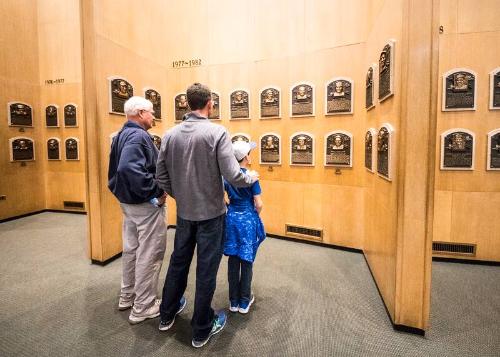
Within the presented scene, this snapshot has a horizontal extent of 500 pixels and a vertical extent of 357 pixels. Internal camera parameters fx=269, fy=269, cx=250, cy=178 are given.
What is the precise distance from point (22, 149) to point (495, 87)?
8.06 metres

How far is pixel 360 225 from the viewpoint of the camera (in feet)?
12.7

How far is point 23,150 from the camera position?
5.63m

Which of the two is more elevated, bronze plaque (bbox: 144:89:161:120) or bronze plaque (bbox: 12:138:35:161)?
bronze plaque (bbox: 144:89:161:120)

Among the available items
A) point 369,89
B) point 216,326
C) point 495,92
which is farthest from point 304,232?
point 495,92

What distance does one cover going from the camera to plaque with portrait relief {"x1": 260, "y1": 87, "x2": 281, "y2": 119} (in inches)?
165

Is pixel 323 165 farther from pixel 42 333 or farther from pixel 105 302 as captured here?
pixel 42 333

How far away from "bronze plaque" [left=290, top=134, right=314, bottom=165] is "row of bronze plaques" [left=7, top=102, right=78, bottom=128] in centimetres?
482

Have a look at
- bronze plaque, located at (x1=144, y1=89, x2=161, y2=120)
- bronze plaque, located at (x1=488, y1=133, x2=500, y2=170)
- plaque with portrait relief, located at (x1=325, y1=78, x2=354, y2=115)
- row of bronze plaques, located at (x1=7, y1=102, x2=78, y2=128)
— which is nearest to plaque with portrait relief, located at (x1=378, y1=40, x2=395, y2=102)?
plaque with portrait relief, located at (x1=325, y1=78, x2=354, y2=115)

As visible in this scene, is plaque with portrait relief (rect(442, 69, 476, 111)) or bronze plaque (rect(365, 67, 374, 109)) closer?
bronze plaque (rect(365, 67, 374, 109))

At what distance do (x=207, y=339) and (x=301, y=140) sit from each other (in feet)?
9.66

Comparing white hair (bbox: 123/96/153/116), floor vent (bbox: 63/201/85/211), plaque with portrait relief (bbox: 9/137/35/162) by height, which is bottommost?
floor vent (bbox: 63/201/85/211)

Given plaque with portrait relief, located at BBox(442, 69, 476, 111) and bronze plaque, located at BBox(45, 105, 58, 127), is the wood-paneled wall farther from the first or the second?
bronze plaque, located at BBox(45, 105, 58, 127)

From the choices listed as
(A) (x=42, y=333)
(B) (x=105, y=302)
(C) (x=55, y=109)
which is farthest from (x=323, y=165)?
(C) (x=55, y=109)

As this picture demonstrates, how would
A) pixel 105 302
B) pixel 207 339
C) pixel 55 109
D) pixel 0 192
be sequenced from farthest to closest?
pixel 55 109 < pixel 0 192 < pixel 105 302 < pixel 207 339
